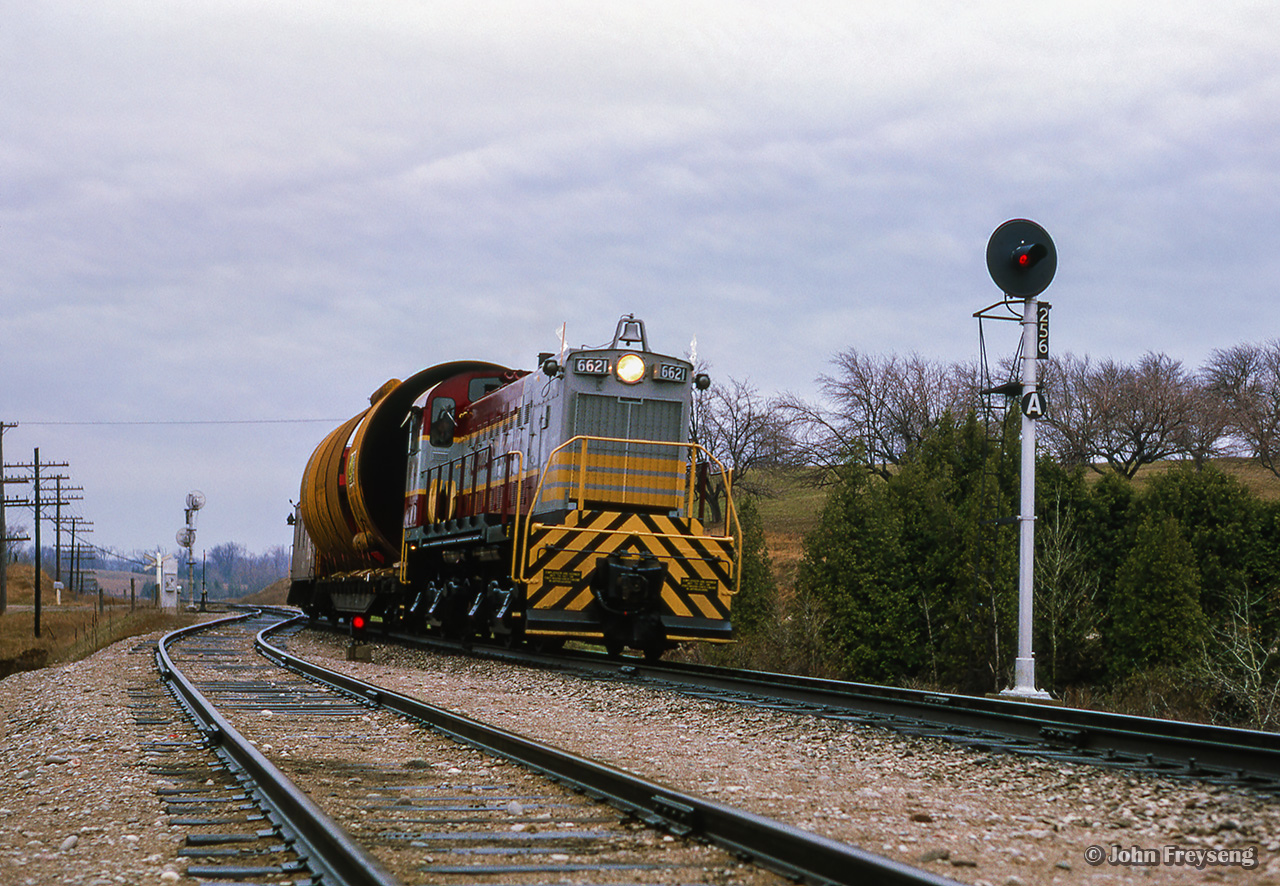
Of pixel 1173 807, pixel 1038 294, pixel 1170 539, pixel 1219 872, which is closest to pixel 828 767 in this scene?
pixel 1173 807

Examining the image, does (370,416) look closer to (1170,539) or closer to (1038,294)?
(1038,294)

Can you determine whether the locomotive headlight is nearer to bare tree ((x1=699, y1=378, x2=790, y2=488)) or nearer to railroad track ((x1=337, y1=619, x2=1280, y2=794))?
railroad track ((x1=337, y1=619, x2=1280, y2=794))

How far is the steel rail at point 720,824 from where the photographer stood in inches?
130

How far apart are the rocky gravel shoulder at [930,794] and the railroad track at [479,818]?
1.51 ft

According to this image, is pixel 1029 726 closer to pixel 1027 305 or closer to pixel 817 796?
pixel 817 796

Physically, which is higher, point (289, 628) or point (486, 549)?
point (486, 549)

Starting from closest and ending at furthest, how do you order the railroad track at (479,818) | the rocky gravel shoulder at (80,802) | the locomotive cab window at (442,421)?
1. the railroad track at (479,818)
2. the rocky gravel shoulder at (80,802)
3. the locomotive cab window at (442,421)

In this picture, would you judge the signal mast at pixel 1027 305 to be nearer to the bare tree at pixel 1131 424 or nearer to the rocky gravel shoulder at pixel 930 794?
the rocky gravel shoulder at pixel 930 794

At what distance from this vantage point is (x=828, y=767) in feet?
19.5

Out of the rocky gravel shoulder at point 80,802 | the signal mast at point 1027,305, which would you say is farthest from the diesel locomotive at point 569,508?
the rocky gravel shoulder at point 80,802

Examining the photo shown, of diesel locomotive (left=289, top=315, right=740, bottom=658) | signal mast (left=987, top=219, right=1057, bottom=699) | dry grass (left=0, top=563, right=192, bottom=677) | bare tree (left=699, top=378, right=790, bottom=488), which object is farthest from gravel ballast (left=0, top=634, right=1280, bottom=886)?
bare tree (left=699, top=378, right=790, bottom=488)

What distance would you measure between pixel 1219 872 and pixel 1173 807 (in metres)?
1.05

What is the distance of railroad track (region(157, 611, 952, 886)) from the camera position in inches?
145

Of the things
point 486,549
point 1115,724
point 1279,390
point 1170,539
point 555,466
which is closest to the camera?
point 1115,724
